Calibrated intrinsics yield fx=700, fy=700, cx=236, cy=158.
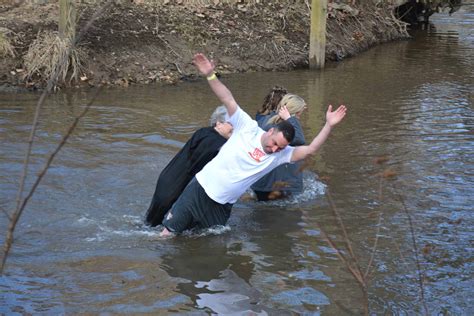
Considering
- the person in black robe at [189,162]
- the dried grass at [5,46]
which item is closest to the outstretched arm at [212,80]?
the person in black robe at [189,162]

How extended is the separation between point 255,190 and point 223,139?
151cm

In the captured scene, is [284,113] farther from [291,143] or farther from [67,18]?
[67,18]

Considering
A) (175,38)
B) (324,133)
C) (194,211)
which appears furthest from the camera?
(175,38)

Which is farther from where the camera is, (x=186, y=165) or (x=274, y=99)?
(x=274, y=99)

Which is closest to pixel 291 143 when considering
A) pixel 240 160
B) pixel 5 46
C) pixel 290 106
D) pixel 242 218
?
pixel 290 106

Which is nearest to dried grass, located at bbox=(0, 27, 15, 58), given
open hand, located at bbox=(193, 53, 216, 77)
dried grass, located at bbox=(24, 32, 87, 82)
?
dried grass, located at bbox=(24, 32, 87, 82)

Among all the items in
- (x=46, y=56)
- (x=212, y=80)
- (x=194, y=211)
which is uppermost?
(x=212, y=80)

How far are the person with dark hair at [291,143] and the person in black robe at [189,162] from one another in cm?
87

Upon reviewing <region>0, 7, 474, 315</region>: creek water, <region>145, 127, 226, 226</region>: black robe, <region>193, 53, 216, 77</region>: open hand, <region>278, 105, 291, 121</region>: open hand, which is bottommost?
<region>0, 7, 474, 315</region>: creek water

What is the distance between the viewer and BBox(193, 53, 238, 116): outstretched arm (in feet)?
19.8

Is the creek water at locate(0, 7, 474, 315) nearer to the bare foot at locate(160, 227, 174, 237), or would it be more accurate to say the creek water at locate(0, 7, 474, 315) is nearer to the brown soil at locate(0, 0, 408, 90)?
the bare foot at locate(160, 227, 174, 237)

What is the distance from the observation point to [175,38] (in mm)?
15984

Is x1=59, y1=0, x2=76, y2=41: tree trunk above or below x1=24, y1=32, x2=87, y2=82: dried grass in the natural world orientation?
above

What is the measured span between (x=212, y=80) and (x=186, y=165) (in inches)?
52.9
